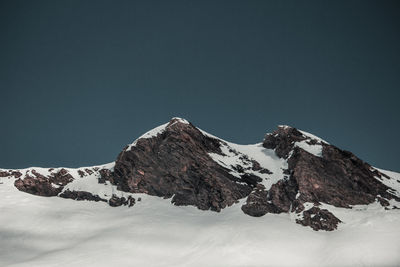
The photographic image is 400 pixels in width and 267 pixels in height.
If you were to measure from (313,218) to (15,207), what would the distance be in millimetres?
76533

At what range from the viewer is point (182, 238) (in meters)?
71.1

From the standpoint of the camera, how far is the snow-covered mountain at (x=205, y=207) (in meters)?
63.0

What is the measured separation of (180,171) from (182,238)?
2820cm

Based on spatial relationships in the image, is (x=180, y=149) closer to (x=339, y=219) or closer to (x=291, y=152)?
(x=291, y=152)

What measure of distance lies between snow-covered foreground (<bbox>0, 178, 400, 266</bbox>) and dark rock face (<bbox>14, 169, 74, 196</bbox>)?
24.6 feet

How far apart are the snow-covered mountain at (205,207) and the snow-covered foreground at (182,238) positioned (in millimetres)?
230

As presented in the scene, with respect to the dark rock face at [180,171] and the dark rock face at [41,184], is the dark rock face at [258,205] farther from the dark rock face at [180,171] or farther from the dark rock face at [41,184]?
the dark rock face at [41,184]

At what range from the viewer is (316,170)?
295ft

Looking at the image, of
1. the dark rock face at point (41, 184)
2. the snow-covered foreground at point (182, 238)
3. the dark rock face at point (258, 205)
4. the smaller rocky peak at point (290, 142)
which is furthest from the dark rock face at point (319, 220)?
the dark rock face at point (41, 184)

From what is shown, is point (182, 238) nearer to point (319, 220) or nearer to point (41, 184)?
point (319, 220)

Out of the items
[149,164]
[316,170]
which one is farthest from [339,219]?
[149,164]

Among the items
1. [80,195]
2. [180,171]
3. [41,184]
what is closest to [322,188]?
[180,171]

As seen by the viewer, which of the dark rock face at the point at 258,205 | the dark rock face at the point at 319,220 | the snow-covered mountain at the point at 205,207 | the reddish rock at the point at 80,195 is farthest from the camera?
the reddish rock at the point at 80,195

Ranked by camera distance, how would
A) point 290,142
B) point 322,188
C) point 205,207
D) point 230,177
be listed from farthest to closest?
point 290,142 < point 230,177 < point 205,207 < point 322,188
